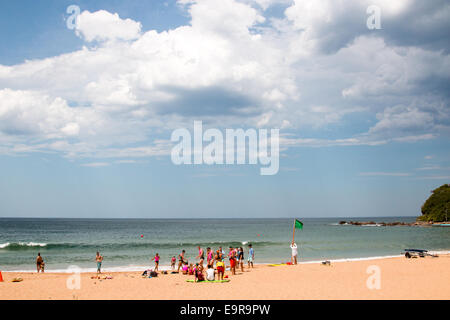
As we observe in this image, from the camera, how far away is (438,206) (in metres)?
116

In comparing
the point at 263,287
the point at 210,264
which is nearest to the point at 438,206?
the point at 210,264

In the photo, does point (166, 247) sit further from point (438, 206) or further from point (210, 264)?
point (438, 206)

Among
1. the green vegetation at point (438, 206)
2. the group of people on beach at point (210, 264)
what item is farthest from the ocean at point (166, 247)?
the green vegetation at point (438, 206)

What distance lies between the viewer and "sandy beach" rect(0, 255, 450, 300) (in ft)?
42.7

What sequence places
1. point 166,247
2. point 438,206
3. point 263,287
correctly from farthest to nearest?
point 438,206
point 166,247
point 263,287

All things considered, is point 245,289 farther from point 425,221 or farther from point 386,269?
point 425,221

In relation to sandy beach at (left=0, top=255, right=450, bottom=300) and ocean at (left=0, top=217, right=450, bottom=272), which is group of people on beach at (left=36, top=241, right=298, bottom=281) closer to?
sandy beach at (left=0, top=255, right=450, bottom=300)

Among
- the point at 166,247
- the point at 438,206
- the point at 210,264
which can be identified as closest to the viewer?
the point at 210,264

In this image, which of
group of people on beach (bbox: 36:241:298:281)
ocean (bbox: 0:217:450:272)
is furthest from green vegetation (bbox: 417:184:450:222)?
group of people on beach (bbox: 36:241:298:281)

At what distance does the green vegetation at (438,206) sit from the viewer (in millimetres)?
112688

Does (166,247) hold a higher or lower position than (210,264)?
lower

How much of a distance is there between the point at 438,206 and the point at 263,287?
122 m

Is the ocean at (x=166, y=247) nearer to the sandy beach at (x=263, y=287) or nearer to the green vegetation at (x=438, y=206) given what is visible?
the sandy beach at (x=263, y=287)
